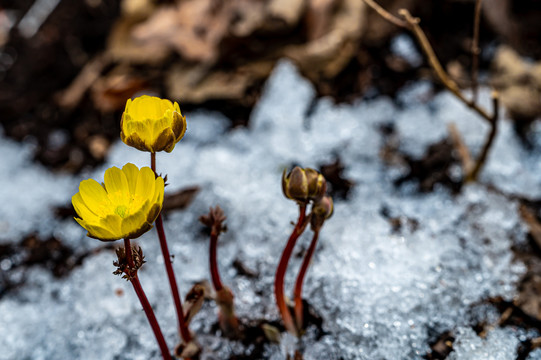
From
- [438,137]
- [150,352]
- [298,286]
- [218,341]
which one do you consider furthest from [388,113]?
[150,352]

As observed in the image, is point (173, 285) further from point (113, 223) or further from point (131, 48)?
point (131, 48)

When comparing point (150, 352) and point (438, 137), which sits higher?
point (438, 137)

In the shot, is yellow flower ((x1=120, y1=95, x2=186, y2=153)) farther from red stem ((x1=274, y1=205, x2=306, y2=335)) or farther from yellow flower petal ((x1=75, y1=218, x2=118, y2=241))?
red stem ((x1=274, y1=205, x2=306, y2=335))

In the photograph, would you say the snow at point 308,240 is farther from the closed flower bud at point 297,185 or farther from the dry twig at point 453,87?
the closed flower bud at point 297,185

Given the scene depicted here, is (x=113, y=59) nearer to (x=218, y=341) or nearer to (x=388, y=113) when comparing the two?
(x=388, y=113)

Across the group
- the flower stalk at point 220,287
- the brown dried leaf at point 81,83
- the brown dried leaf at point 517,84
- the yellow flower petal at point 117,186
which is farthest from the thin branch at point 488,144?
the brown dried leaf at point 81,83

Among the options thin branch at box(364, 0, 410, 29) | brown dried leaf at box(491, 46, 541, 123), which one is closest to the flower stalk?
thin branch at box(364, 0, 410, 29)
